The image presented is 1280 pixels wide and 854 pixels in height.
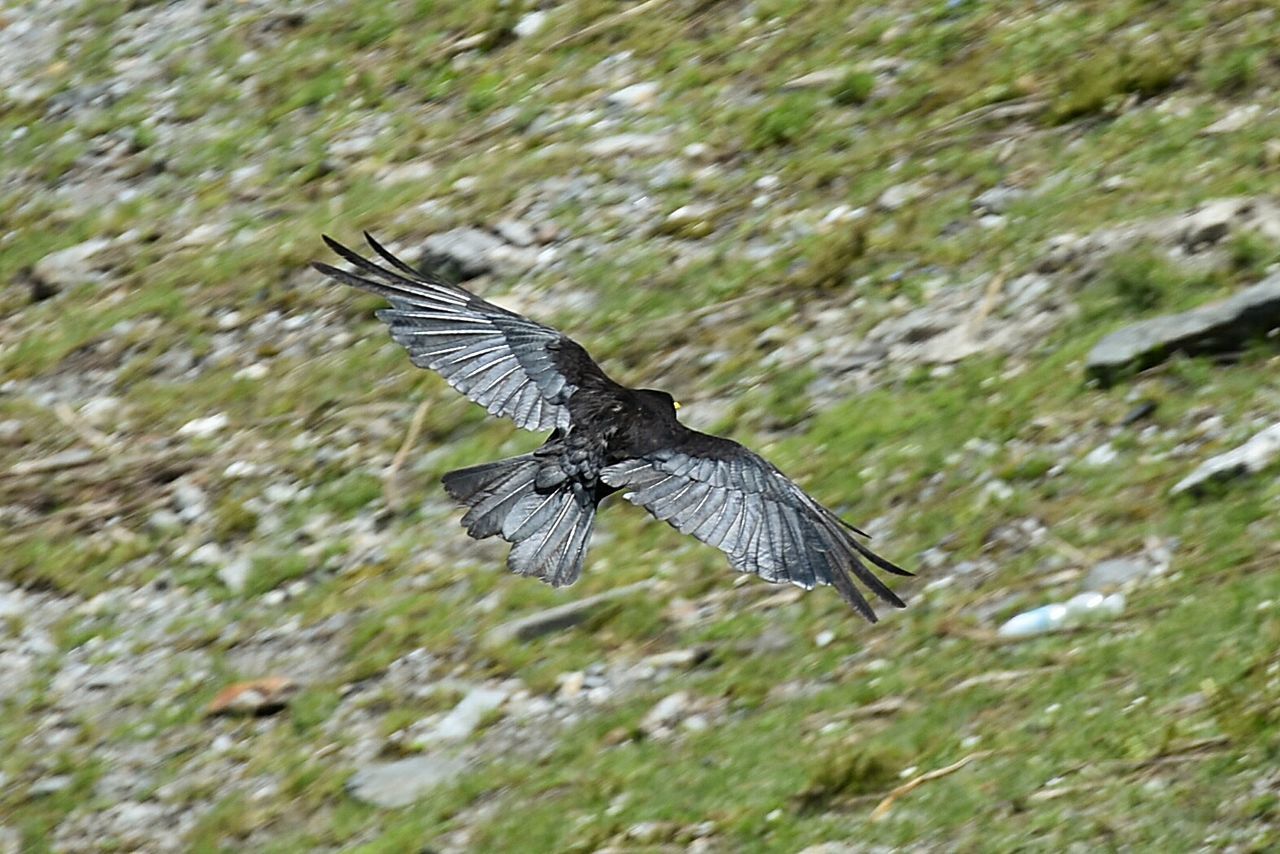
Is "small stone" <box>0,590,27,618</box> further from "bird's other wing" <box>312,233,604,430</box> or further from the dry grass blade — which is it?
the dry grass blade

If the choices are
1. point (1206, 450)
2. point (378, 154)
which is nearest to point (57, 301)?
point (378, 154)

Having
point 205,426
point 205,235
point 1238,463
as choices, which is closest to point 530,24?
point 205,235

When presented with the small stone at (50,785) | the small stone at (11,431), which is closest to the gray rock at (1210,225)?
the small stone at (50,785)

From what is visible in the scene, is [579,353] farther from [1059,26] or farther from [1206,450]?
[1059,26]

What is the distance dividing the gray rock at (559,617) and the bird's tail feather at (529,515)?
0.87 m

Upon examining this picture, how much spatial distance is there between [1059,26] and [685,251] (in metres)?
2.15

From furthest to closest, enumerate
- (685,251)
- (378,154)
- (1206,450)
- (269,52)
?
(269,52)
(378,154)
(685,251)
(1206,450)

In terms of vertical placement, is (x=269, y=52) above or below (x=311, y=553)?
Result: above

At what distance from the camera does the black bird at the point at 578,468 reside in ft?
21.0

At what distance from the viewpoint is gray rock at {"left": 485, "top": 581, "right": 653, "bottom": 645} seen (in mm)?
7906

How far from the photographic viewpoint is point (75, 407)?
10.7 m

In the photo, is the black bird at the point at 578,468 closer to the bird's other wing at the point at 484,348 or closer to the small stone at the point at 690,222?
the bird's other wing at the point at 484,348

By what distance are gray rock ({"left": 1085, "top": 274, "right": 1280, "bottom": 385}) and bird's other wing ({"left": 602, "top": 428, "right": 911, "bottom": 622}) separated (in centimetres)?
178

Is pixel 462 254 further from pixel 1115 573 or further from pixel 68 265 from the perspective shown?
pixel 1115 573
